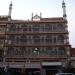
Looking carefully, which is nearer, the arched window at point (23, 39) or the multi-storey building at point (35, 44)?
the multi-storey building at point (35, 44)

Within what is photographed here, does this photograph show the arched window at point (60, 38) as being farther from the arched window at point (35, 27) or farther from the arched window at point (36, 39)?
the arched window at point (35, 27)

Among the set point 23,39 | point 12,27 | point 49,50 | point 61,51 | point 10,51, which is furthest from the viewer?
point 12,27

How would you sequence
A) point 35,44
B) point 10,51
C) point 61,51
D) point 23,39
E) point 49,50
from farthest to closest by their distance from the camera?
1. point 23,39
2. point 10,51
3. point 35,44
4. point 49,50
5. point 61,51

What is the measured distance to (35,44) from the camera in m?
47.2

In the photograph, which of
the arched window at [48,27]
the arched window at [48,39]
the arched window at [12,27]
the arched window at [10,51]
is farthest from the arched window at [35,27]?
the arched window at [10,51]

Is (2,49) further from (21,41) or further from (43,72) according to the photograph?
(43,72)

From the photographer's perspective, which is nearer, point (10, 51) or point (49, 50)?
point (49, 50)

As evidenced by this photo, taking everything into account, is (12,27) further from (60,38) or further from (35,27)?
(60,38)

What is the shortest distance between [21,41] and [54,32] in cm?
731

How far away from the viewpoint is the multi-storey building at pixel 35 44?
45750mm

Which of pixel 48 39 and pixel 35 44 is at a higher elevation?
pixel 48 39

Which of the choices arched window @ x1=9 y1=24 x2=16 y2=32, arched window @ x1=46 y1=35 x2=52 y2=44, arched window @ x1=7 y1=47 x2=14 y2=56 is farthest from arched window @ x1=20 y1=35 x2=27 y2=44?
arched window @ x1=46 y1=35 x2=52 y2=44

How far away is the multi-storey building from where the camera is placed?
45.8 m

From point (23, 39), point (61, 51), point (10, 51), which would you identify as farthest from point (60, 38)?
point (10, 51)
